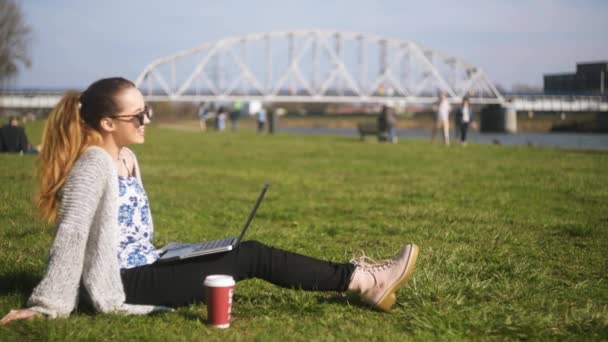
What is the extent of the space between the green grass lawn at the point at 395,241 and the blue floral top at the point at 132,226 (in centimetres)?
33

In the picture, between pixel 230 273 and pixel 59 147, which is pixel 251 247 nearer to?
pixel 230 273

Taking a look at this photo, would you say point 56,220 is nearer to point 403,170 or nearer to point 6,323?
point 6,323

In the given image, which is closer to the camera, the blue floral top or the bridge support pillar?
the blue floral top

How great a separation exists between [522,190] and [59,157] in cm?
800

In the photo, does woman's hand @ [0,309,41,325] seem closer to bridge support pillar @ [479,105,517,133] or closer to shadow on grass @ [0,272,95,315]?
shadow on grass @ [0,272,95,315]

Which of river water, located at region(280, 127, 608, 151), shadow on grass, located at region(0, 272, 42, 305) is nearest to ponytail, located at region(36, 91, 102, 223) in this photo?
shadow on grass, located at region(0, 272, 42, 305)

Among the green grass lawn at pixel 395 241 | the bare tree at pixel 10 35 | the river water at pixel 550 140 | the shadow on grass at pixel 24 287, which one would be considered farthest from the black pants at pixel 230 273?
the bare tree at pixel 10 35

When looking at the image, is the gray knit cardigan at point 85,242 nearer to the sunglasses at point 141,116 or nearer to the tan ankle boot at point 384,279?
the sunglasses at point 141,116

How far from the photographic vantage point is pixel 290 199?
941cm

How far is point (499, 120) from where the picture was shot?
73000 mm

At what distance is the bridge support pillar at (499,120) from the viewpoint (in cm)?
7162

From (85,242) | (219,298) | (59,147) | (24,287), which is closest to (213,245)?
(219,298)

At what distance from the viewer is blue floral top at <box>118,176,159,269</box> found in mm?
3592

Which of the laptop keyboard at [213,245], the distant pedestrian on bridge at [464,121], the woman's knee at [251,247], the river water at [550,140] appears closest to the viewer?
A: the laptop keyboard at [213,245]
